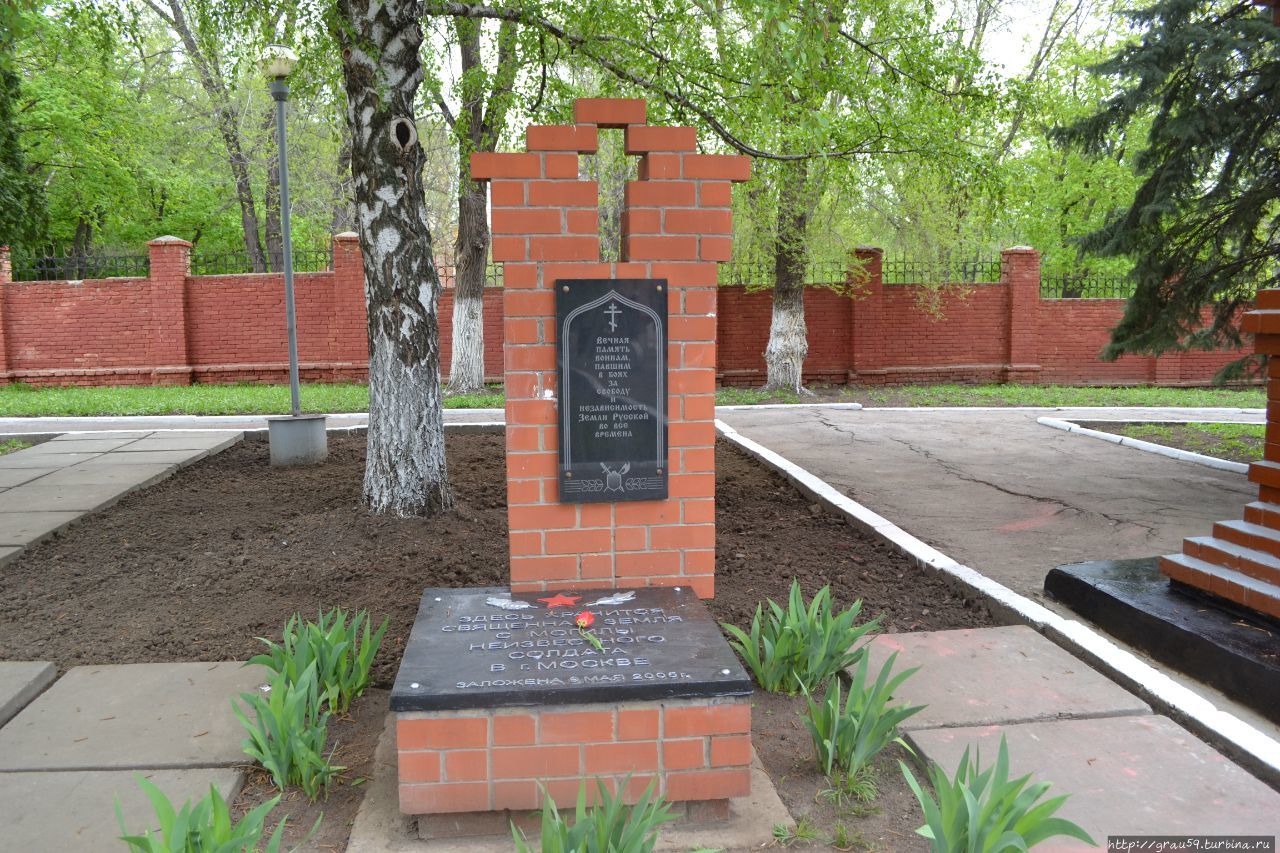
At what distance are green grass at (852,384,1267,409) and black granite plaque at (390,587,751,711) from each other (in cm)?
1219

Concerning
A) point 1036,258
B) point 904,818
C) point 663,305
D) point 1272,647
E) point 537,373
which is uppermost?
point 1036,258

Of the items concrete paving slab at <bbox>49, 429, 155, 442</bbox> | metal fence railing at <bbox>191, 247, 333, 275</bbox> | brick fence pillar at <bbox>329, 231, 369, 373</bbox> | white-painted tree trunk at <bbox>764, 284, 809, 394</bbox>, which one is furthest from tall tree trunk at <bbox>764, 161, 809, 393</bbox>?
concrete paving slab at <bbox>49, 429, 155, 442</bbox>

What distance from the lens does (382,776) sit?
9.05ft

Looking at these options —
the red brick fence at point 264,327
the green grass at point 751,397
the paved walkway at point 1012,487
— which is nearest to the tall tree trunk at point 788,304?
the green grass at point 751,397

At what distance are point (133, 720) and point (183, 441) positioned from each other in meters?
6.48

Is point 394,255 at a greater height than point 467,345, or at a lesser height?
greater

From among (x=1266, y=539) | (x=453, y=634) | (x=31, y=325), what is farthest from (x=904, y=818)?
(x=31, y=325)

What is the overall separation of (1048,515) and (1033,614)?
8.41ft

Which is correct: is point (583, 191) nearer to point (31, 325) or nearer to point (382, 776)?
point (382, 776)

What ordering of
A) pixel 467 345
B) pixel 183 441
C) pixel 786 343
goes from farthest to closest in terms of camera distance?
pixel 786 343 → pixel 467 345 → pixel 183 441

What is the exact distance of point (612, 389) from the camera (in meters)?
3.25

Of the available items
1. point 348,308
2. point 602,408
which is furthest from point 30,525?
point 348,308

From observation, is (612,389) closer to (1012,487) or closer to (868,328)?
(1012,487)

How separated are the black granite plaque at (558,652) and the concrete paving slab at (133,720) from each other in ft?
2.59
